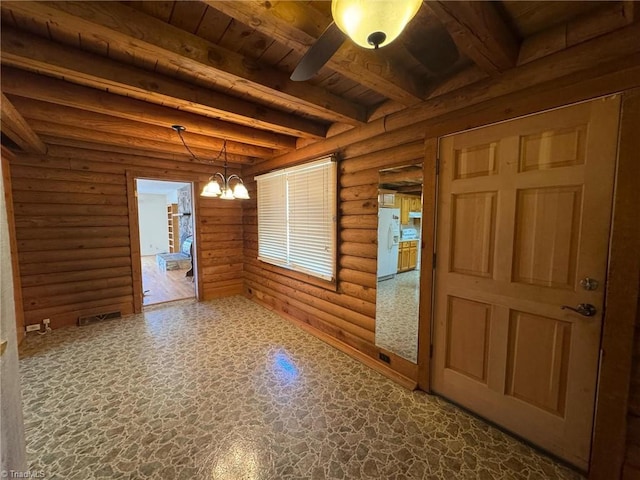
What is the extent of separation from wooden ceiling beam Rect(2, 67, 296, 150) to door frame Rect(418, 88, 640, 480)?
303 centimetres

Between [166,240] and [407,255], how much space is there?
11.1 meters

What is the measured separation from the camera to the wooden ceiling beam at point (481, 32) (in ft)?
3.93

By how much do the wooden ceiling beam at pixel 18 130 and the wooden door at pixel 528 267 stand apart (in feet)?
11.3

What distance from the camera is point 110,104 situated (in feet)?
7.41

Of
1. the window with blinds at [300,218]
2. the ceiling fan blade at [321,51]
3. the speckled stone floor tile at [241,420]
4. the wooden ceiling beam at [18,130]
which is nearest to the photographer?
the ceiling fan blade at [321,51]

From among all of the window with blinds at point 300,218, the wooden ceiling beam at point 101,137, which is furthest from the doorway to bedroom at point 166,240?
the window with blinds at point 300,218

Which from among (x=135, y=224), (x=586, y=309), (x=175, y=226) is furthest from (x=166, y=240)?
(x=586, y=309)

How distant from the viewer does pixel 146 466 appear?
1595mm

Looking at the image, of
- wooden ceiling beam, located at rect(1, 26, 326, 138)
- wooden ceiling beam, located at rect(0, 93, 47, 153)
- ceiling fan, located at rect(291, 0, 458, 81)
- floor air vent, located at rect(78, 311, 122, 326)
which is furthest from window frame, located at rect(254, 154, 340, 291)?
wooden ceiling beam, located at rect(0, 93, 47, 153)

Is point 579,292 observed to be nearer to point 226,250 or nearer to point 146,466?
point 146,466

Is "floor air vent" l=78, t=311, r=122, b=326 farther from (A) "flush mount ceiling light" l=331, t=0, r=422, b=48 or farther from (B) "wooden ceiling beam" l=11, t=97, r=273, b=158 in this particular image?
(A) "flush mount ceiling light" l=331, t=0, r=422, b=48

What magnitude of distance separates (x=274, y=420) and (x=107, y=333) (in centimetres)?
287

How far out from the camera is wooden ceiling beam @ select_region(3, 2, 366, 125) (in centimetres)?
125

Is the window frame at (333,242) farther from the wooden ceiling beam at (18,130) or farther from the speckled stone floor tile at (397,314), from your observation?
the wooden ceiling beam at (18,130)
